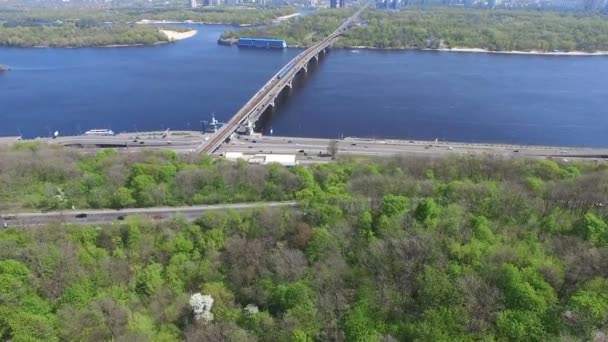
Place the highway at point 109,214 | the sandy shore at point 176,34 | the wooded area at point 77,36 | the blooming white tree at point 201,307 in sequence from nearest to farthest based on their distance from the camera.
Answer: the blooming white tree at point 201,307 → the highway at point 109,214 → the wooded area at point 77,36 → the sandy shore at point 176,34

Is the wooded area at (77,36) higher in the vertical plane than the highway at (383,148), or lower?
higher

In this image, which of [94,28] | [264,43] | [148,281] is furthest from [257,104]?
[94,28]

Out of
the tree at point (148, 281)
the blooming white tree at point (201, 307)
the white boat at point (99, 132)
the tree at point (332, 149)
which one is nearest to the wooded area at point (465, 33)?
the white boat at point (99, 132)

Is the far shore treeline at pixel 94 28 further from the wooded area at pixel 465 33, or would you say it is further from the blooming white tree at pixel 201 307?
the blooming white tree at pixel 201 307

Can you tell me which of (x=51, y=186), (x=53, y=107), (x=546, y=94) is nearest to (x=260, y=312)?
(x=51, y=186)

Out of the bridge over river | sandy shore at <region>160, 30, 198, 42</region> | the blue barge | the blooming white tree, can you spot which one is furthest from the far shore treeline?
the blooming white tree

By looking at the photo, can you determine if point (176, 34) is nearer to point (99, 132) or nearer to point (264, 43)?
point (264, 43)
